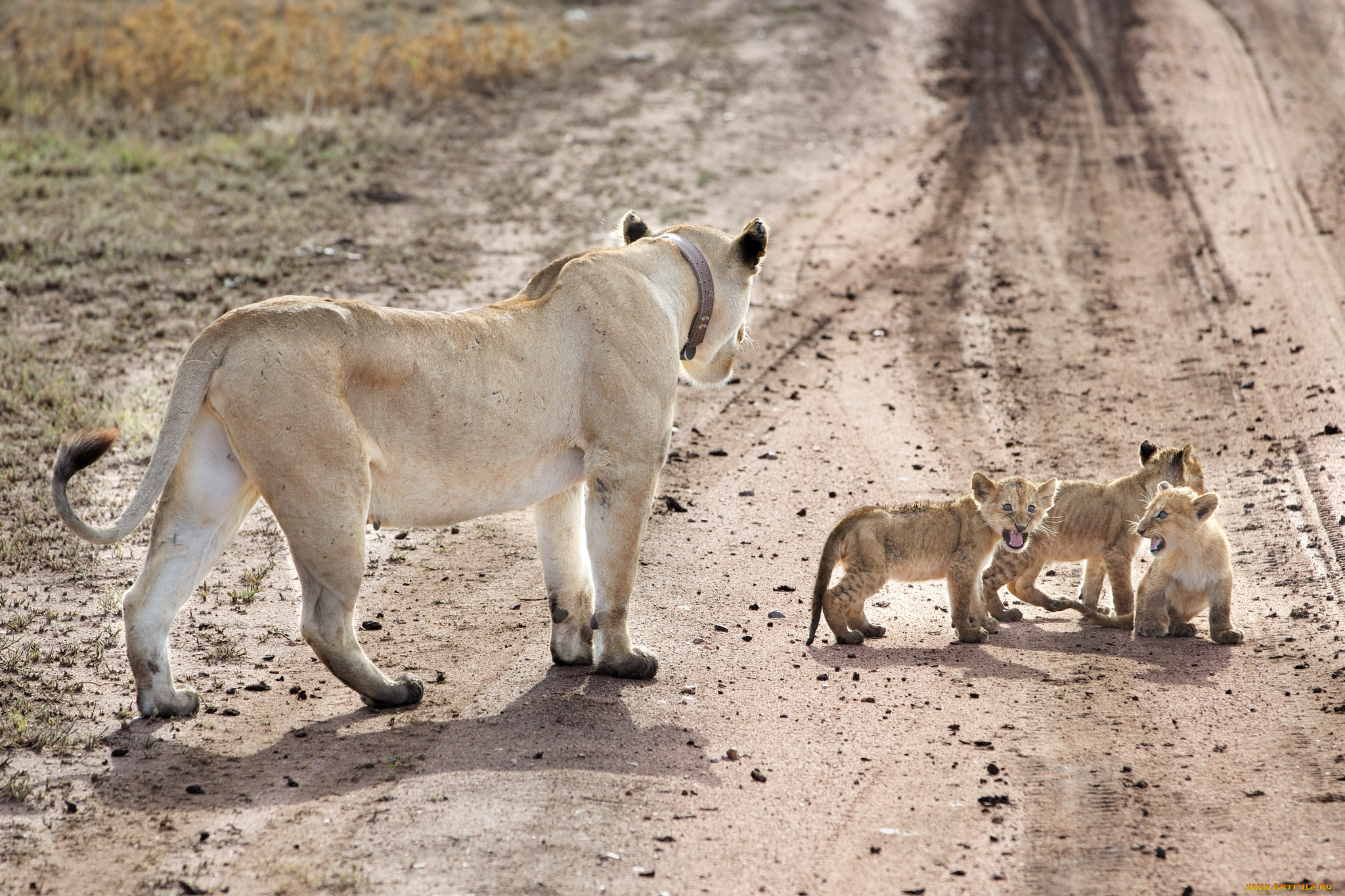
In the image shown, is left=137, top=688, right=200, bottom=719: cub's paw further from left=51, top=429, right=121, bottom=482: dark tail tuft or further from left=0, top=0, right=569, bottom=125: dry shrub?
left=0, top=0, right=569, bottom=125: dry shrub

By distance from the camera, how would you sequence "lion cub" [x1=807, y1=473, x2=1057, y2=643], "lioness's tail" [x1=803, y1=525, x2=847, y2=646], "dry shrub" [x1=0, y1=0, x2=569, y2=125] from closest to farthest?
1. "lioness's tail" [x1=803, y1=525, x2=847, y2=646]
2. "lion cub" [x1=807, y1=473, x2=1057, y2=643]
3. "dry shrub" [x1=0, y1=0, x2=569, y2=125]

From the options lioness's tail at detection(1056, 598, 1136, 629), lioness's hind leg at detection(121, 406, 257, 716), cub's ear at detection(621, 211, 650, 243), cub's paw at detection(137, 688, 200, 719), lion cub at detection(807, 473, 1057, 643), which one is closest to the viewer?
lioness's hind leg at detection(121, 406, 257, 716)

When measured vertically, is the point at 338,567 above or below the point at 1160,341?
above

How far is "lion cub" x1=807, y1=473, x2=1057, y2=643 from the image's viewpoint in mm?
6766

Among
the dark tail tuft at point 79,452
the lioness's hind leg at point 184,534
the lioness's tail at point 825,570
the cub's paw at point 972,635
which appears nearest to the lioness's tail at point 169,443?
the dark tail tuft at point 79,452

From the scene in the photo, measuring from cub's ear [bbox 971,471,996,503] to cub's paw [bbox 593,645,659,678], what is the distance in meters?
1.97

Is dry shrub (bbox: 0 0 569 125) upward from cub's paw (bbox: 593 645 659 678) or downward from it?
upward

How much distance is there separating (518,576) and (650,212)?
25.2 feet

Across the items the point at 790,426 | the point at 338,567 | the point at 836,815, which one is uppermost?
the point at 338,567

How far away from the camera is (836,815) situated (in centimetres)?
488

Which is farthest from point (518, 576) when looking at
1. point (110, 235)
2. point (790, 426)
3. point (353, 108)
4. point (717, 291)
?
point (353, 108)

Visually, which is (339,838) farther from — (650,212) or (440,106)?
(440,106)

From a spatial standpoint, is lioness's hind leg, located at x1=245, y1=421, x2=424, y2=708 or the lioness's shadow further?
the lioness's shadow

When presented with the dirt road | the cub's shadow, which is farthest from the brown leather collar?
the cub's shadow
